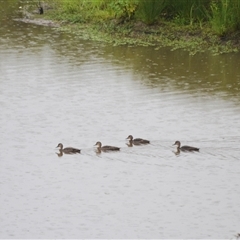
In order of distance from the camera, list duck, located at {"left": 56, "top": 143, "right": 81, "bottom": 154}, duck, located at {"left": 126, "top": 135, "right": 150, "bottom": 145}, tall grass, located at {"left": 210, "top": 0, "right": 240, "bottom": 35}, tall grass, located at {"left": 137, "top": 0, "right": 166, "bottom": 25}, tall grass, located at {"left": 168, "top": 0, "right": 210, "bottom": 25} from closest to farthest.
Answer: duck, located at {"left": 56, "top": 143, "right": 81, "bottom": 154}
duck, located at {"left": 126, "top": 135, "right": 150, "bottom": 145}
tall grass, located at {"left": 210, "top": 0, "right": 240, "bottom": 35}
tall grass, located at {"left": 168, "top": 0, "right": 210, "bottom": 25}
tall grass, located at {"left": 137, "top": 0, "right": 166, "bottom": 25}

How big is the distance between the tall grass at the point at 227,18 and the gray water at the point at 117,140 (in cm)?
98

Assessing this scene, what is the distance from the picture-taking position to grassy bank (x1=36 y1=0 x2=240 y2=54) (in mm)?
21688

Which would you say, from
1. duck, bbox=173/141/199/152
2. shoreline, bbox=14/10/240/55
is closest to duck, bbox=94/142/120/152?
duck, bbox=173/141/199/152

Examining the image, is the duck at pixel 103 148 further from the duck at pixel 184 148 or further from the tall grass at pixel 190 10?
the tall grass at pixel 190 10

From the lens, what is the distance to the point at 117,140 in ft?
48.0

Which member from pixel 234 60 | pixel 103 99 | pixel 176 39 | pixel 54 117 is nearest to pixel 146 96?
pixel 103 99

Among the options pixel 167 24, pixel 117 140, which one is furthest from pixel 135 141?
pixel 167 24

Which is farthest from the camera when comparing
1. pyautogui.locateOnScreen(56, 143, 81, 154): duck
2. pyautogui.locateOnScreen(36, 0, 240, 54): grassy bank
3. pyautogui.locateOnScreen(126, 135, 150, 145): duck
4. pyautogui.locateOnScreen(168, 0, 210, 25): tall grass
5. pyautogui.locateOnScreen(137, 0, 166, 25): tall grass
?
pyautogui.locateOnScreen(137, 0, 166, 25): tall grass

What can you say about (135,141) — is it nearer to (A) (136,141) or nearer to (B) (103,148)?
(A) (136,141)

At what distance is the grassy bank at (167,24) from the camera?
21.7 meters

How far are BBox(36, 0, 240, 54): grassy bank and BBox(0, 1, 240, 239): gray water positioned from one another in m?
0.77

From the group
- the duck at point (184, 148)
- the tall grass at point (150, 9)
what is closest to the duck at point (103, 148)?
the duck at point (184, 148)

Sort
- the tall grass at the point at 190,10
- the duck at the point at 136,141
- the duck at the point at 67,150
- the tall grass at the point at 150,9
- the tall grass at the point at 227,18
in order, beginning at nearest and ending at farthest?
1. the duck at the point at 67,150
2. the duck at the point at 136,141
3. the tall grass at the point at 227,18
4. the tall grass at the point at 190,10
5. the tall grass at the point at 150,9

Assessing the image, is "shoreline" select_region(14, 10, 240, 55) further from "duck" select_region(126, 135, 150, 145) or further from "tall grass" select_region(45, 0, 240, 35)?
"duck" select_region(126, 135, 150, 145)
